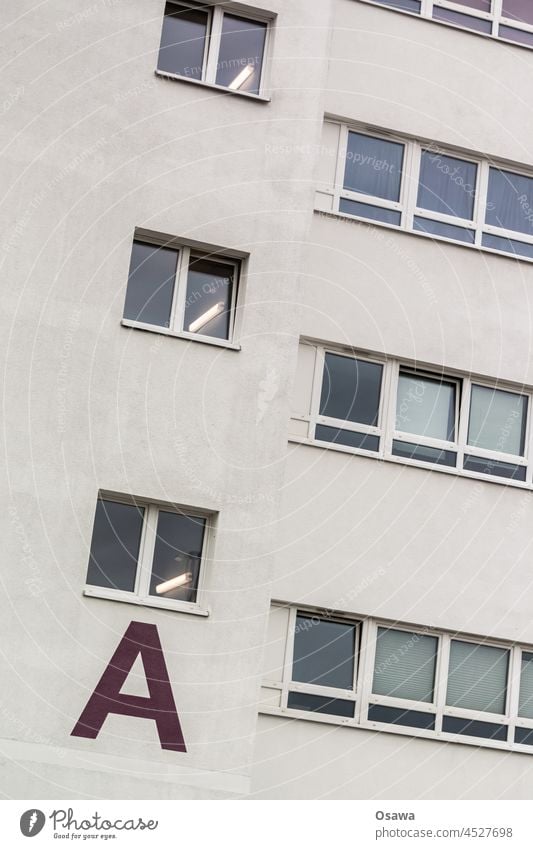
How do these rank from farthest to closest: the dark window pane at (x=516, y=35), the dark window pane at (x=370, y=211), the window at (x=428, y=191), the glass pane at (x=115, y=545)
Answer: the dark window pane at (x=516, y=35) → the window at (x=428, y=191) → the dark window pane at (x=370, y=211) → the glass pane at (x=115, y=545)

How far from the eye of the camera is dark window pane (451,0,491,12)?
20359 mm

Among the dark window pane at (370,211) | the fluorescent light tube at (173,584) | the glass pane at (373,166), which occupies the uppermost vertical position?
the glass pane at (373,166)

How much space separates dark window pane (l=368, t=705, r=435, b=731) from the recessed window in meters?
3.38

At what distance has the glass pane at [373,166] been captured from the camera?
1909 centimetres

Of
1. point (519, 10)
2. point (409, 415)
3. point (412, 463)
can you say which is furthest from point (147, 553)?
point (519, 10)

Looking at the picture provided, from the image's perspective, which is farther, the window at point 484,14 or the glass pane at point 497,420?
the window at point 484,14

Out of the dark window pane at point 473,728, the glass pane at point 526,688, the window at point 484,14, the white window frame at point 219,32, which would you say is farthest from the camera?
the window at point 484,14

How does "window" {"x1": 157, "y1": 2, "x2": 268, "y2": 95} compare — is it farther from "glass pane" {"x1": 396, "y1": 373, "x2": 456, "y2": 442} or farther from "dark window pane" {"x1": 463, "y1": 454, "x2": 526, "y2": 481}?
"dark window pane" {"x1": 463, "y1": 454, "x2": 526, "y2": 481}

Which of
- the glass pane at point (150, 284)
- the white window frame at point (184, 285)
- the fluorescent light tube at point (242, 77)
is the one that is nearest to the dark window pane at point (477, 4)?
the fluorescent light tube at point (242, 77)

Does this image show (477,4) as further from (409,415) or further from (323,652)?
(323,652)

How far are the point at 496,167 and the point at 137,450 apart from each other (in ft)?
24.5

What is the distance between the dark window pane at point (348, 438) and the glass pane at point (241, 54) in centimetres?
451

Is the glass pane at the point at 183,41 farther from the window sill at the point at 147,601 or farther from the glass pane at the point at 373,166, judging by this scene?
the window sill at the point at 147,601

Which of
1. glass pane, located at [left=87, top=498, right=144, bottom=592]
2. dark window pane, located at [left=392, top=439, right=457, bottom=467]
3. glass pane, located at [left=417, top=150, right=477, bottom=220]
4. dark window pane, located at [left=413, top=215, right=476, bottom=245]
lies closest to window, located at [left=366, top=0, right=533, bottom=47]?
glass pane, located at [left=417, top=150, right=477, bottom=220]
